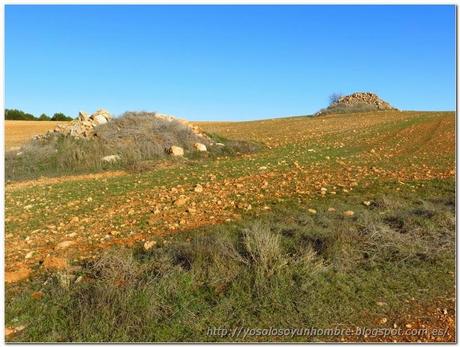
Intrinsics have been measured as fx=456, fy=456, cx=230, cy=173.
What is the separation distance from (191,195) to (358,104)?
2665 centimetres

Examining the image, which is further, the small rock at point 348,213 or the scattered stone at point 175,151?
the scattered stone at point 175,151

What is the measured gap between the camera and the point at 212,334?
3.30 metres

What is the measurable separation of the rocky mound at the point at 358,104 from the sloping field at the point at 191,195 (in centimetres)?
1907

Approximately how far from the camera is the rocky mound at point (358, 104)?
1202 inches

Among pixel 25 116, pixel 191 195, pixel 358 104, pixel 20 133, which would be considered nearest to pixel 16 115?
pixel 25 116

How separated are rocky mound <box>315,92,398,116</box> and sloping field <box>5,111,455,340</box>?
1907 centimetres

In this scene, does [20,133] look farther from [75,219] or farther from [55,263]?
[55,263]

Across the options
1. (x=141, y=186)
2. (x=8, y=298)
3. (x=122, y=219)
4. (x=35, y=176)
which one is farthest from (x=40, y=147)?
(x=8, y=298)

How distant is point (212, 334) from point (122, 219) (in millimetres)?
3032

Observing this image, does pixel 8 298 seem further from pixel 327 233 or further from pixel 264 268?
pixel 327 233

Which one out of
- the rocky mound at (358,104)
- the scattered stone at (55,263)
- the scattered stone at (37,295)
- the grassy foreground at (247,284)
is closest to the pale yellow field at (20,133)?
Result: the scattered stone at (55,263)

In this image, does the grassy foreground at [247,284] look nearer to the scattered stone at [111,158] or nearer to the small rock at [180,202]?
the small rock at [180,202]

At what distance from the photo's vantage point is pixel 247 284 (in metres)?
3.90

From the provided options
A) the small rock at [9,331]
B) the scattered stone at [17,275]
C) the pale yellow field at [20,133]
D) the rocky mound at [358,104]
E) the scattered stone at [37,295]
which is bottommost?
the small rock at [9,331]
